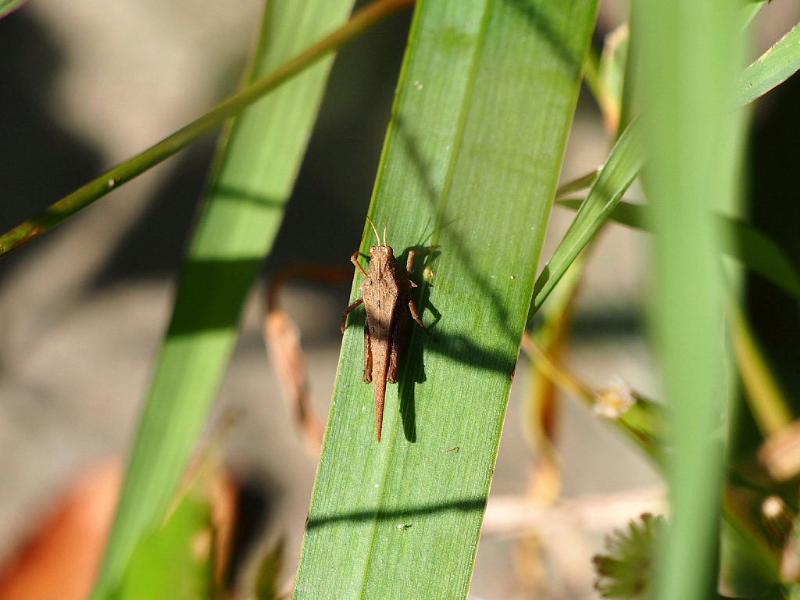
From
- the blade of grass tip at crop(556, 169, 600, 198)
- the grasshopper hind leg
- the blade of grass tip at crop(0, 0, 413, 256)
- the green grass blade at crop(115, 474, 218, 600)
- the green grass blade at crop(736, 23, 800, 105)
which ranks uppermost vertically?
the green grass blade at crop(736, 23, 800, 105)

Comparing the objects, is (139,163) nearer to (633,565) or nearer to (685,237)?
(685,237)

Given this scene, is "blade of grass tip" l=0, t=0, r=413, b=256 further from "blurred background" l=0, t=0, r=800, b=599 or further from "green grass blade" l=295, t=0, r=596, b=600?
"blurred background" l=0, t=0, r=800, b=599

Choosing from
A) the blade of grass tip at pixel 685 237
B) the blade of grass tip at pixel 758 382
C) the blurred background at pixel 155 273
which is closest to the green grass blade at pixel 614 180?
the blade of grass tip at pixel 685 237

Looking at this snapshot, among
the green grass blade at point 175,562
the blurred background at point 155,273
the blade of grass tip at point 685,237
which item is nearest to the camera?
the blade of grass tip at point 685,237

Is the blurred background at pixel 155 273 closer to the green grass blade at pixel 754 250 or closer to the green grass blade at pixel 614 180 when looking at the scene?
the green grass blade at pixel 754 250

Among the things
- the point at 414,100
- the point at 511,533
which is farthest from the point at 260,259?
the point at 511,533

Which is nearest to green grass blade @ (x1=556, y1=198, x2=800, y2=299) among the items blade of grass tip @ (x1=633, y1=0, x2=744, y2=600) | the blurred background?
blade of grass tip @ (x1=633, y1=0, x2=744, y2=600)

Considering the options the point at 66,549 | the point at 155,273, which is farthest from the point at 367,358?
the point at 66,549
